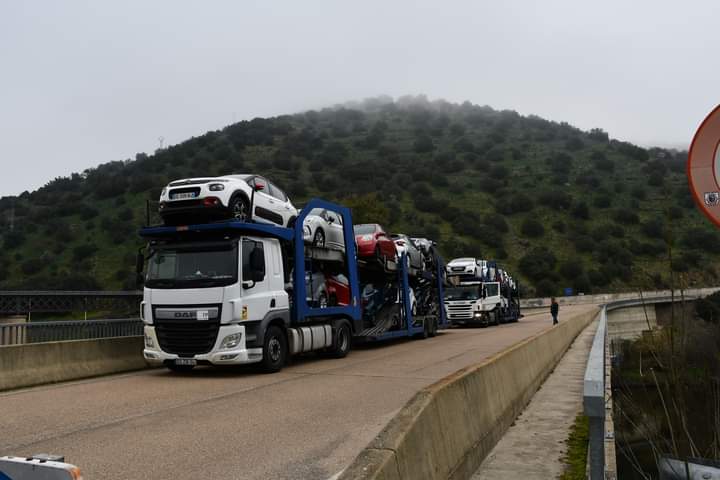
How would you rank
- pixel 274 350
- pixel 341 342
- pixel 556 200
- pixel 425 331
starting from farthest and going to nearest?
pixel 556 200 → pixel 425 331 → pixel 341 342 → pixel 274 350

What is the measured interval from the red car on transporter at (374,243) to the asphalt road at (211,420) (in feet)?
16.9

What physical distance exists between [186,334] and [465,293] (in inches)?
905

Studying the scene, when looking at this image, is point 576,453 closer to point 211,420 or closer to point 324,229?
point 211,420

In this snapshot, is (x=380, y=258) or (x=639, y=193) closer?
(x=380, y=258)

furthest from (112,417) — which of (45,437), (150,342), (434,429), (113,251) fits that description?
(113,251)

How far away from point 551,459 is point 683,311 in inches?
144

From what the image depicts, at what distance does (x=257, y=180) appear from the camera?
1333cm

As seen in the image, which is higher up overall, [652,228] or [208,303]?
[652,228]

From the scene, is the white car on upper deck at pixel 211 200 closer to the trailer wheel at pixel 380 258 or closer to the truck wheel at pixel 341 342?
the truck wheel at pixel 341 342

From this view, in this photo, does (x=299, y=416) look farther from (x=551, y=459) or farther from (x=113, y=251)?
(x=113, y=251)

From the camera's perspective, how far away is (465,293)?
32.8 m

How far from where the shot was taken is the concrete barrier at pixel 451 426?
364 centimetres

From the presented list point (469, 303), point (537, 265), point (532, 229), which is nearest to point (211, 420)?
point (469, 303)

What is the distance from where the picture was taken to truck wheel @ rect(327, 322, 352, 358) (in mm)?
15133
